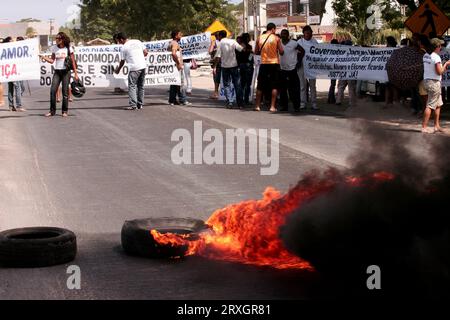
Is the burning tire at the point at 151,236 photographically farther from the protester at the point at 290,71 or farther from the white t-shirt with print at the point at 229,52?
the white t-shirt with print at the point at 229,52

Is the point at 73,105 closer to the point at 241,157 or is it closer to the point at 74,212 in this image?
the point at 241,157

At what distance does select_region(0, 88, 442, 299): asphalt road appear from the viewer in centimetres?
Result: 581

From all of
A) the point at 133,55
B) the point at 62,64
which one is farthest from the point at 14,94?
the point at 133,55

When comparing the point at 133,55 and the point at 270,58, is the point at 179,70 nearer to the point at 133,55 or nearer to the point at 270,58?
the point at 133,55

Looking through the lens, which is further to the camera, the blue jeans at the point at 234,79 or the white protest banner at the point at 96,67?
the white protest banner at the point at 96,67

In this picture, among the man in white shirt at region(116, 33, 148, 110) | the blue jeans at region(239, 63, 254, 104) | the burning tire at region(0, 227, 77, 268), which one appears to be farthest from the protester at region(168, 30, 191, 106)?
the burning tire at region(0, 227, 77, 268)

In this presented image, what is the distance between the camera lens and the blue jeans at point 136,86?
66.9ft

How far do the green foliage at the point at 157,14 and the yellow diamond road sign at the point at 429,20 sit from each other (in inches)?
1287

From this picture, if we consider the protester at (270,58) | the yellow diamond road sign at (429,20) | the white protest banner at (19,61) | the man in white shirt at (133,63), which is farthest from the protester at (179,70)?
the yellow diamond road sign at (429,20)

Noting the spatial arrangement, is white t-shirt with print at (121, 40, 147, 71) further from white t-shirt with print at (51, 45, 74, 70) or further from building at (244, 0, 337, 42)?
building at (244, 0, 337, 42)

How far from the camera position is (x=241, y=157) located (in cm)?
1233

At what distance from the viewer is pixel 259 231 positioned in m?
6.36

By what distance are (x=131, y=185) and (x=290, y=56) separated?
1065cm

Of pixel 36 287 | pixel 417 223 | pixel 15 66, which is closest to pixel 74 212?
pixel 36 287
